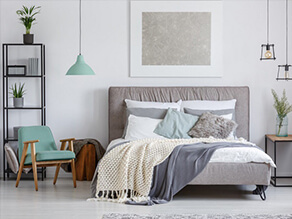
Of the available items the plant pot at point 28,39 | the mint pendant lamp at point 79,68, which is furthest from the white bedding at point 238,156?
the plant pot at point 28,39

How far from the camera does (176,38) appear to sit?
729 cm

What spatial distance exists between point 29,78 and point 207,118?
2597 millimetres

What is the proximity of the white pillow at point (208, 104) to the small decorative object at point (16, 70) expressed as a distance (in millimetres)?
2242

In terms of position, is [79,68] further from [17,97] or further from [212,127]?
[212,127]

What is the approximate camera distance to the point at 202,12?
7258 millimetres

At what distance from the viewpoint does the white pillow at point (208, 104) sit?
7023 mm

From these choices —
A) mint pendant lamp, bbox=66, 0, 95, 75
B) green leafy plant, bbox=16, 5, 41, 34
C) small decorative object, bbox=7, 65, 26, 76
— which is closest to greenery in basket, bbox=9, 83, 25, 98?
small decorative object, bbox=7, 65, 26, 76

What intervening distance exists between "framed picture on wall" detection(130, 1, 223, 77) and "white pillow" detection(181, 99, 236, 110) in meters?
0.44

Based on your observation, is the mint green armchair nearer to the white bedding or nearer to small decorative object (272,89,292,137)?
the white bedding

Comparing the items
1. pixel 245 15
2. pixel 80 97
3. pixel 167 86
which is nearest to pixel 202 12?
pixel 245 15

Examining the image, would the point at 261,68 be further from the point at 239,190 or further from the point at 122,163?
the point at 122,163

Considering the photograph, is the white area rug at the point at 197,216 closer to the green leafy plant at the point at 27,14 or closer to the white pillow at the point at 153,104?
the white pillow at the point at 153,104

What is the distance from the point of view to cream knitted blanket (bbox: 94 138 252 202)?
5.60 metres

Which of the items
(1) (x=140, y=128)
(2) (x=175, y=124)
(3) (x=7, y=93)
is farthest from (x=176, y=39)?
(3) (x=7, y=93)
